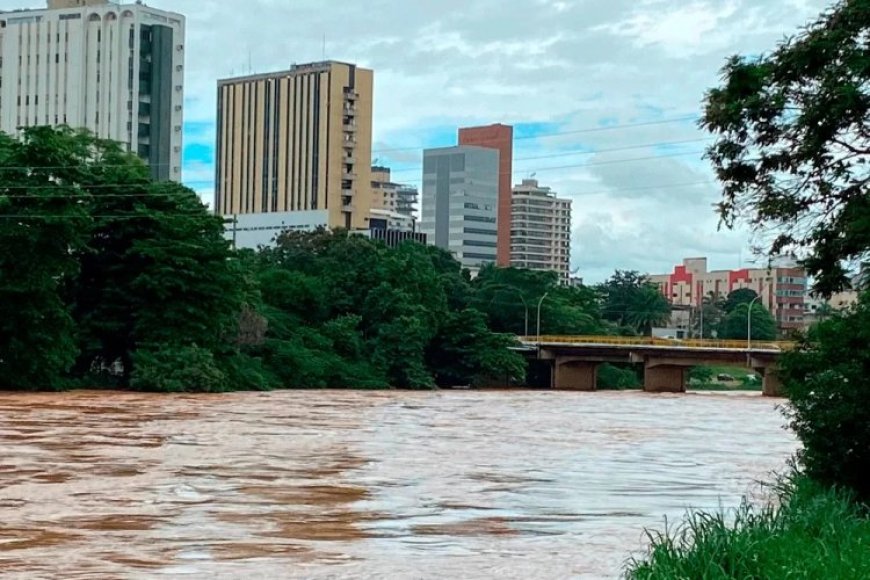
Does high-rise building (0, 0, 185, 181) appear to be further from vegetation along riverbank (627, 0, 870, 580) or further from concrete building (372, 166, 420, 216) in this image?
vegetation along riverbank (627, 0, 870, 580)

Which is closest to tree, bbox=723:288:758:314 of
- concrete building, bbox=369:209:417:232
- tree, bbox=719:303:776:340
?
tree, bbox=719:303:776:340

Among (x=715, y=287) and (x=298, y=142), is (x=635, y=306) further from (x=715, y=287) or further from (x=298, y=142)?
(x=715, y=287)

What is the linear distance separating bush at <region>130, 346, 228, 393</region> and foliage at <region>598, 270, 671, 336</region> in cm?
7022

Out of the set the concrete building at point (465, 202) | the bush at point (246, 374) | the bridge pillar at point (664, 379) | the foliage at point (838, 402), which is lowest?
the bridge pillar at point (664, 379)

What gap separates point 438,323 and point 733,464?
4789cm

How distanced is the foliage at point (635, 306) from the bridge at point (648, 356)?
3340 cm

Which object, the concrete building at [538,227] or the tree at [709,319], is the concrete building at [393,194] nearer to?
the concrete building at [538,227]

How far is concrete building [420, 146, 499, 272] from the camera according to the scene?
6043 inches

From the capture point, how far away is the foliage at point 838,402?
13.4 metres

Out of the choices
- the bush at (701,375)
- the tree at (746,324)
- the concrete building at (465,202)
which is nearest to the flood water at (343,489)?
the bush at (701,375)

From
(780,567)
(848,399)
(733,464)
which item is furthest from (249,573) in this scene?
(733,464)

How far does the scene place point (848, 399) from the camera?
13438 mm

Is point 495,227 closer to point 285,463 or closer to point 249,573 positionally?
point 285,463

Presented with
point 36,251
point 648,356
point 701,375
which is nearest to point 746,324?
point 701,375
